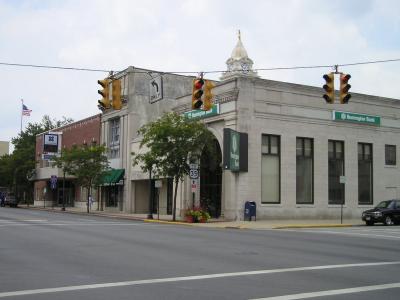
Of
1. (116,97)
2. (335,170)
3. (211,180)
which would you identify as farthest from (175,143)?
(335,170)

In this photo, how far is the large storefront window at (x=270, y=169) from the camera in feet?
114

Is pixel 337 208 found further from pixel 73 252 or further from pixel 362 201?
pixel 73 252

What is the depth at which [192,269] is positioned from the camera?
1138 centimetres

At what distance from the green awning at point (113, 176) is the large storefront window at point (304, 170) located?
1771 cm

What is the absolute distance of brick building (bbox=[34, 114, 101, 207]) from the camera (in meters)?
57.3

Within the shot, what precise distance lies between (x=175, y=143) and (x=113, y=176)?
1703 centimetres

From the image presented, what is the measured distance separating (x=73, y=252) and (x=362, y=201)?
29.0 meters

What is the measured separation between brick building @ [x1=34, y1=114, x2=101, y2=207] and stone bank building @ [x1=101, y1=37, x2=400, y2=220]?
1585 centimetres

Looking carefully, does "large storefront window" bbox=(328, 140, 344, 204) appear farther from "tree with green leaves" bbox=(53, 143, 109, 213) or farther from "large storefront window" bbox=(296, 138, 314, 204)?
"tree with green leaves" bbox=(53, 143, 109, 213)

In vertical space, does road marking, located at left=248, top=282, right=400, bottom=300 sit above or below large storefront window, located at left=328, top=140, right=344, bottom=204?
below

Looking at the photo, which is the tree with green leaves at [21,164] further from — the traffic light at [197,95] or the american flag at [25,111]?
the traffic light at [197,95]

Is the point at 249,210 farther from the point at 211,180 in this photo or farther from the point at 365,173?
the point at 365,173

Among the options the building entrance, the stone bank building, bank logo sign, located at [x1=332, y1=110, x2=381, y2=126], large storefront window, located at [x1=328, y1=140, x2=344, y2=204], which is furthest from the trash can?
bank logo sign, located at [x1=332, y1=110, x2=381, y2=126]

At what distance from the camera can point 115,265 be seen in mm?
11828
